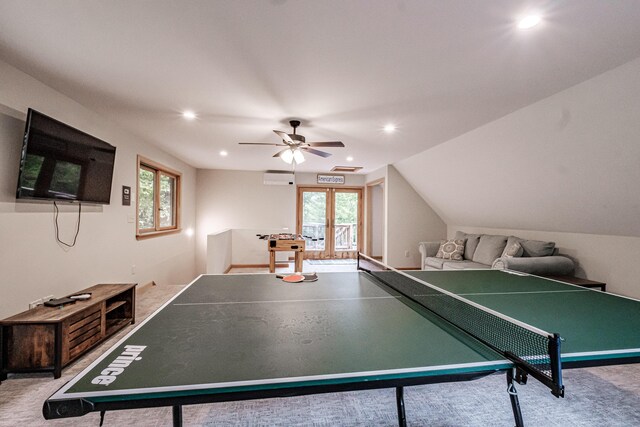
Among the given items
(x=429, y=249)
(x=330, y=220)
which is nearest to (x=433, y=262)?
(x=429, y=249)

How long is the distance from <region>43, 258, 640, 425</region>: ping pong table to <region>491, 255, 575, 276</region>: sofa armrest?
1.90 m

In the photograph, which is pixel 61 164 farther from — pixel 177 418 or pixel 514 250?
pixel 514 250

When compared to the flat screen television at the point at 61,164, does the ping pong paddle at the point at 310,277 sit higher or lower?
lower

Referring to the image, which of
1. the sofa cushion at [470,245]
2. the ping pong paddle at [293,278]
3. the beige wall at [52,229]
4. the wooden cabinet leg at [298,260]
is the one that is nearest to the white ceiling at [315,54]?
the beige wall at [52,229]

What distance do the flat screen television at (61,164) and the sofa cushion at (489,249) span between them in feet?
17.7

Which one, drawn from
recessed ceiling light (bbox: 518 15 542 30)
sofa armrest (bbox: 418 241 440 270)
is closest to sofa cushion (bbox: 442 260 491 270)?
sofa armrest (bbox: 418 241 440 270)

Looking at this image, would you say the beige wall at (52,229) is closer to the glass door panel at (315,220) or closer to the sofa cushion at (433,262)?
the glass door panel at (315,220)

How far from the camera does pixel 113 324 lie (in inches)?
112

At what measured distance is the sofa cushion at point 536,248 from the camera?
3920 millimetres

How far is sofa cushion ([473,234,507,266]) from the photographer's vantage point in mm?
4520

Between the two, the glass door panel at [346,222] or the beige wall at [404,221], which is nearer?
the beige wall at [404,221]

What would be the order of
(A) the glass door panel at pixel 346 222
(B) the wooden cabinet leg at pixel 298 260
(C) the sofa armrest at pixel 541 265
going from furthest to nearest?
(A) the glass door panel at pixel 346 222 < (B) the wooden cabinet leg at pixel 298 260 < (C) the sofa armrest at pixel 541 265

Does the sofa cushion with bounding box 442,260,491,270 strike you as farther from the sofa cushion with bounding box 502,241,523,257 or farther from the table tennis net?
the table tennis net

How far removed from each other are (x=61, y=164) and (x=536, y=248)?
5657mm
